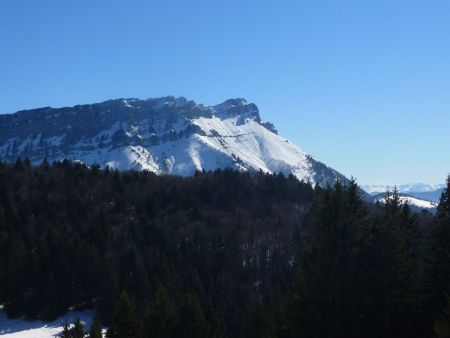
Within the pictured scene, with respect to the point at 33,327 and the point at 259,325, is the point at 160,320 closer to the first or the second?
the point at 259,325

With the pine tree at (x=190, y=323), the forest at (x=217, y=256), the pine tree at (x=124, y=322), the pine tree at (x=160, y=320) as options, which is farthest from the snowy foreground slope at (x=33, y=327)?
the pine tree at (x=160, y=320)

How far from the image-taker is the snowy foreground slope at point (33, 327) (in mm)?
77938

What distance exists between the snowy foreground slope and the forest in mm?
1765

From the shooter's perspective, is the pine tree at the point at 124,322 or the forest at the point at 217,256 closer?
the forest at the point at 217,256

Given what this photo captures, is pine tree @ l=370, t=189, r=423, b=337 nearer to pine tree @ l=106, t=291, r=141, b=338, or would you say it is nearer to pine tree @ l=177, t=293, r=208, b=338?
pine tree @ l=177, t=293, r=208, b=338

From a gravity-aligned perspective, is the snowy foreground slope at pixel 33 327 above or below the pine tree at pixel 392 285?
below

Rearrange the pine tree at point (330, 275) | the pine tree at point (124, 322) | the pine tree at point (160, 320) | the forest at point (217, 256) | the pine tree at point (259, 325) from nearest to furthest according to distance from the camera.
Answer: the pine tree at point (330, 275), the forest at point (217, 256), the pine tree at point (124, 322), the pine tree at point (160, 320), the pine tree at point (259, 325)

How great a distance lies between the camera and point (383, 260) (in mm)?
32344

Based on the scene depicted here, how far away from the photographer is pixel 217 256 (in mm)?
116312

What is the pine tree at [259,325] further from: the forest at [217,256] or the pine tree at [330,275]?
the pine tree at [330,275]

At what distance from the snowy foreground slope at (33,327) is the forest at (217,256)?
1.77 metres

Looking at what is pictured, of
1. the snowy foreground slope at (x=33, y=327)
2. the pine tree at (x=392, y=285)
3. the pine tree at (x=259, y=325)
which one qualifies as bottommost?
the snowy foreground slope at (x=33, y=327)

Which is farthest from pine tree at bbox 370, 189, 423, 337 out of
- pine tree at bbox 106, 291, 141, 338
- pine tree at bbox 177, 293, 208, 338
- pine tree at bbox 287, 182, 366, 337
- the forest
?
pine tree at bbox 106, 291, 141, 338

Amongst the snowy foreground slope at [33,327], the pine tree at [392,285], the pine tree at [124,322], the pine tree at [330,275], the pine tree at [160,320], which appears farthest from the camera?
the snowy foreground slope at [33,327]
